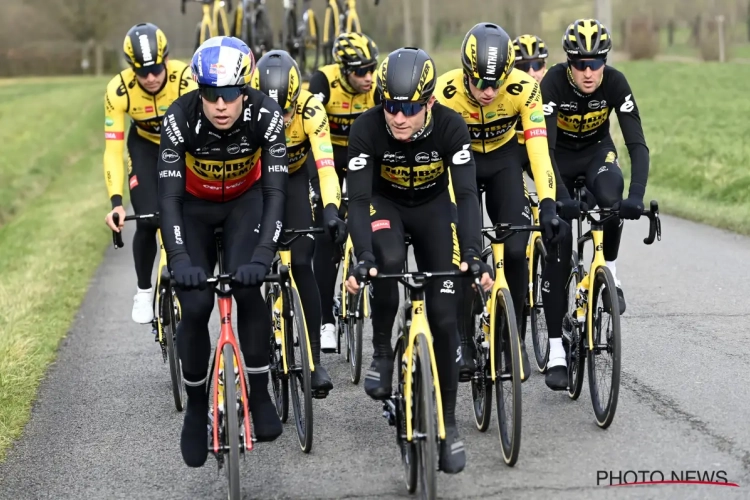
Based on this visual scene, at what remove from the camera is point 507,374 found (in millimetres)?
5836

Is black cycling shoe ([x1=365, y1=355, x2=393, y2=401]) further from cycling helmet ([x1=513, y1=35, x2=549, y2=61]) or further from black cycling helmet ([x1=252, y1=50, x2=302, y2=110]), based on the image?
cycling helmet ([x1=513, y1=35, x2=549, y2=61])

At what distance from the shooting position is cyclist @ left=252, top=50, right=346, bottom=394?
6.93 m

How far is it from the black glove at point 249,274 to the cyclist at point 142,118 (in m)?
2.90

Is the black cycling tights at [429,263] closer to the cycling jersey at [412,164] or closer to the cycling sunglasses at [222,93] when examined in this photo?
the cycling jersey at [412,164]

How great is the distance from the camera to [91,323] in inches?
399

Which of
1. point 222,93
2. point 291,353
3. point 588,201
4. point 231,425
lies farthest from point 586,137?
point 231,425

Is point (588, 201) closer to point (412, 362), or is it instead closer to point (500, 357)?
point (500, 357)

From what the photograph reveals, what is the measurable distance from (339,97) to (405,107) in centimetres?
348

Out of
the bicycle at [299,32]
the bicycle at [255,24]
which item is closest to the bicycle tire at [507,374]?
the bicycle at [255,24]

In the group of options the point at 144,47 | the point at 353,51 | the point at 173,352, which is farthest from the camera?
the point at 353,51

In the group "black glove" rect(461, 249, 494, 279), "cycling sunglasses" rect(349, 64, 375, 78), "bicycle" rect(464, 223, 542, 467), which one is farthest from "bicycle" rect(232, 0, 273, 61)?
"black glove" rect(461, 249, 494, 279)

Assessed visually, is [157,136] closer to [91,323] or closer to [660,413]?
[91,323]

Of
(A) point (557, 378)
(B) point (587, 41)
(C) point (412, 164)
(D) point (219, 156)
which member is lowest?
(A) point (557, 378)

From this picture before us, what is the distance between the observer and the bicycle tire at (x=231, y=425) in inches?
196
